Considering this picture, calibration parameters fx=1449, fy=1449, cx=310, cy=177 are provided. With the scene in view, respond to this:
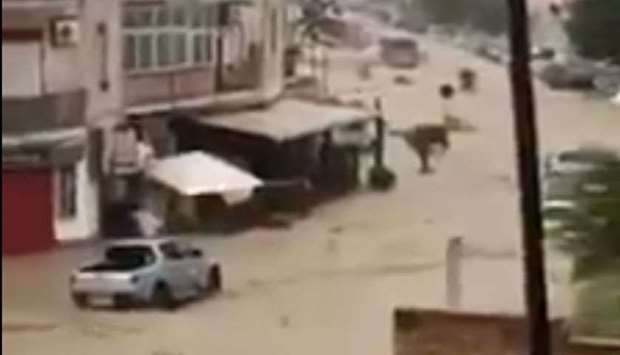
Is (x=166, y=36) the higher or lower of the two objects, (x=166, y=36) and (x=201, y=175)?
the higher

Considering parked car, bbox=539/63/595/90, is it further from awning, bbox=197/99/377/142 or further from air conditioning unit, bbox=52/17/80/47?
air conditioning unit, bbox=52/17/80/47

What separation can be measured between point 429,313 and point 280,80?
24 centimetres

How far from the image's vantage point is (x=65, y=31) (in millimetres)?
1197

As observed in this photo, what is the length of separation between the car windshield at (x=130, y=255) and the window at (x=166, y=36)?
0.50 feet

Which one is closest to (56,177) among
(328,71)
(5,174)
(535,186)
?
(5,174)

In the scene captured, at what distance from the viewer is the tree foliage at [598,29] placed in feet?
3.98

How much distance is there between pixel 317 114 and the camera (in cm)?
124

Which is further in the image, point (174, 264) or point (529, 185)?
point (174, 264)

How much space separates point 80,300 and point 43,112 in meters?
0.16

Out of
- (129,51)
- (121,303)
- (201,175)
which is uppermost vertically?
(129,51)

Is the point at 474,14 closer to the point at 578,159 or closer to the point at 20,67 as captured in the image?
the point at 578,159

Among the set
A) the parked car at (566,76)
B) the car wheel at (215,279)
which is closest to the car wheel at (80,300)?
the car wheel at (215,279)

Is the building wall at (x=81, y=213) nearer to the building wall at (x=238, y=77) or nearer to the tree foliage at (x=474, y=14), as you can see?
the building wall at (x=238, y=77)

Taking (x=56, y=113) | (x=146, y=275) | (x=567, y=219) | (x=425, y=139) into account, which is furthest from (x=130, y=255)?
(x=567, y=219)
